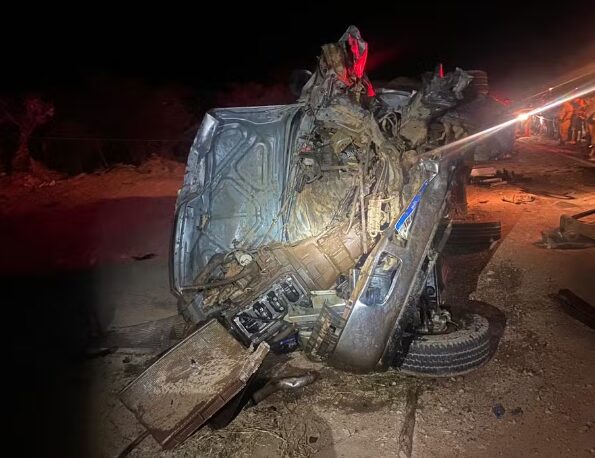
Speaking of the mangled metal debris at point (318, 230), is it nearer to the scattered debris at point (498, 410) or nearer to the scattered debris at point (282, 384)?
the scattered debris at point (282, 384)

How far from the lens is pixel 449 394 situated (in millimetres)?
3543

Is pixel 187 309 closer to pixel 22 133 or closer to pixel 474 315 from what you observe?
pixel 474 315

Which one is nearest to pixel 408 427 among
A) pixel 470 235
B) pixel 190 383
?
pixel 190 383

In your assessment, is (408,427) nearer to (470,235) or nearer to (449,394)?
(449,394)

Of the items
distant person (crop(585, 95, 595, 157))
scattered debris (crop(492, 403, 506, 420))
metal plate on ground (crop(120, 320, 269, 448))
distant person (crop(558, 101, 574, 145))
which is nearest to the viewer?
metal plate on ground (crop(120, 320, 269, 448))

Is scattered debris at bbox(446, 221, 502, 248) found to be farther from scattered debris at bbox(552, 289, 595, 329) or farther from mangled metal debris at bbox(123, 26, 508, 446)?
mangled metal debris at bbox(123, 26, 508, 446)

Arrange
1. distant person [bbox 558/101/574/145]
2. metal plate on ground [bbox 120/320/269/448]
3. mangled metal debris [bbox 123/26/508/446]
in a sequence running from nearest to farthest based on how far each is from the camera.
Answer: metal plate on ground [bbox 120/320/269/448] → mangled metal debris [bbox 123/26/508/446] → distant person [bbox 558/101/574/145]

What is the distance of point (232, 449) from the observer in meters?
3.18

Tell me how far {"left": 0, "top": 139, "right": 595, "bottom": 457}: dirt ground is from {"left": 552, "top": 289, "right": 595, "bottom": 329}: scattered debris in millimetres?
87

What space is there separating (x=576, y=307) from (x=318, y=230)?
10.1 feet

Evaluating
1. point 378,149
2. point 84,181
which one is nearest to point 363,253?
point 378,149

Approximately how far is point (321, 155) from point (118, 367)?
3.19 meters

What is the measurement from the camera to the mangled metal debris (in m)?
3.41

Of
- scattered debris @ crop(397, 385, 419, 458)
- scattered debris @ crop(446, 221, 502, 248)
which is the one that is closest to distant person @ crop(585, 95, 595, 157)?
scattered debris @ crop(446, 221, 502, 248)
